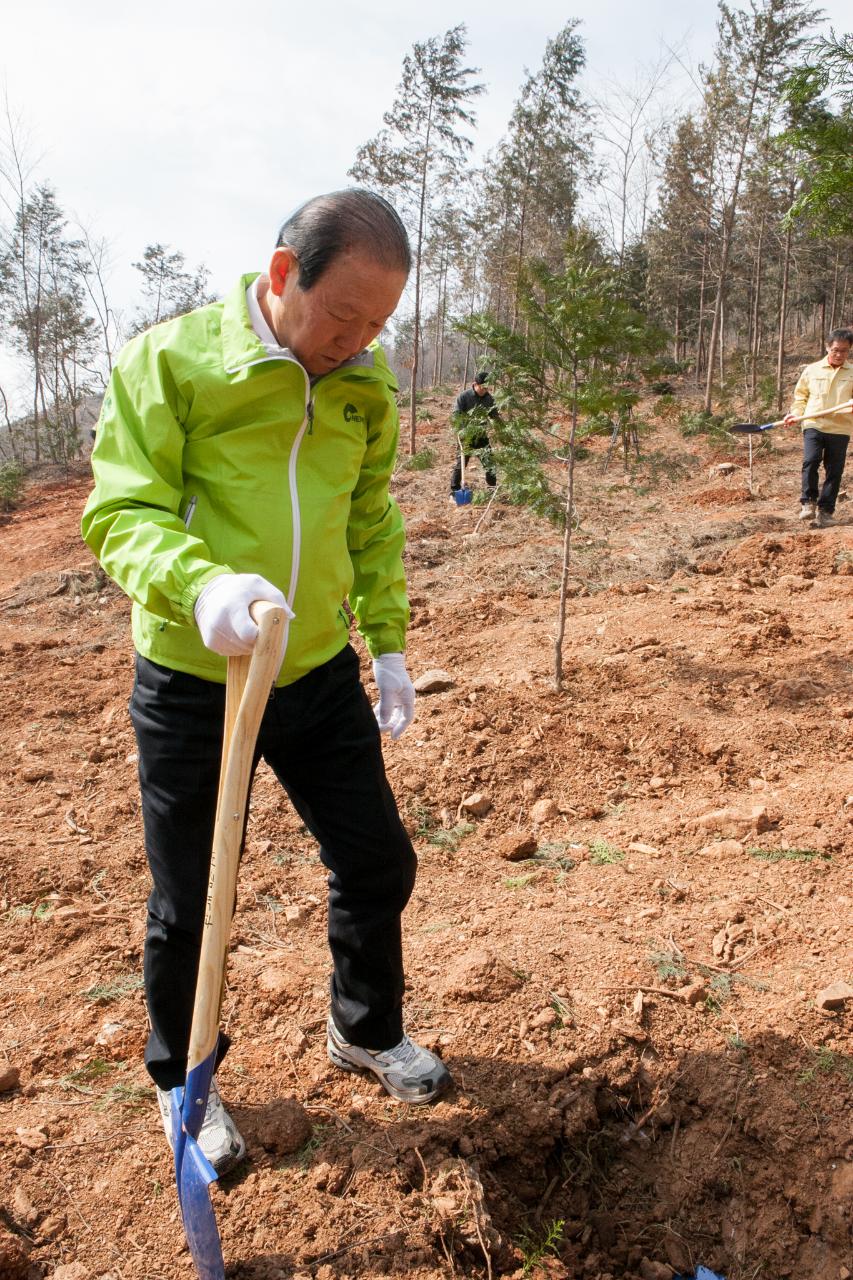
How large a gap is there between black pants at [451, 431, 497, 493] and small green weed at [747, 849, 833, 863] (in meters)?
2.51

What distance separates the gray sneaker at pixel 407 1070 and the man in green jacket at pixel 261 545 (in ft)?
0.63

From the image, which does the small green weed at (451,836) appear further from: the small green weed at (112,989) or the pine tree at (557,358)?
the pine tree at (557,358)

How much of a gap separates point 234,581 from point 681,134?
2133 cm

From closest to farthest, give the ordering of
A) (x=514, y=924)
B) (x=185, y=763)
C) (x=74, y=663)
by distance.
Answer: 1. (x=185, y=763)
2. (x=514, y=924)
3. (x=74, y=663)

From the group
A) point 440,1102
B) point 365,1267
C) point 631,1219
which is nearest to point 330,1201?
point 365,1267

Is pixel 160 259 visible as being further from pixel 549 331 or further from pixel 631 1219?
pixel 631 1219

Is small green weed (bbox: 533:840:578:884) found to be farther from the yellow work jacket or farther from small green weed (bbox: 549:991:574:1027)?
the yellow work jacket

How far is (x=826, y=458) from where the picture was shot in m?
7.53

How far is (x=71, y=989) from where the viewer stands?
7.97 feet

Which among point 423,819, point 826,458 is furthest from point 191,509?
point 826,458

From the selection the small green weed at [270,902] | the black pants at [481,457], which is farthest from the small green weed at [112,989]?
the black pants at [481,457]

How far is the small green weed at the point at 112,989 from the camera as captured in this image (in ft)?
7.80

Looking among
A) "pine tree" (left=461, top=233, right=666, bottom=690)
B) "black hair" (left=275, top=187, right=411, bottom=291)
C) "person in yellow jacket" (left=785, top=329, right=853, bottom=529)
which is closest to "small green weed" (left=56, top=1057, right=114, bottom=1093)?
"black hair" (left=275, top=187, right=411, bottom=291)

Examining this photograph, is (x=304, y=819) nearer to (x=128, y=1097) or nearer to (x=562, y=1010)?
(x=128, y=1097)
